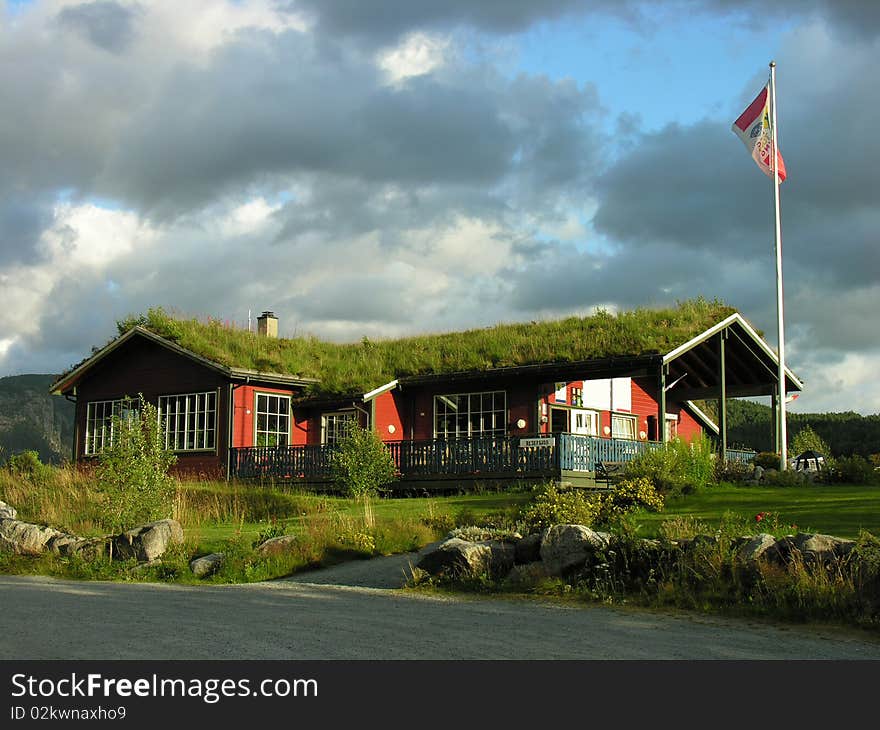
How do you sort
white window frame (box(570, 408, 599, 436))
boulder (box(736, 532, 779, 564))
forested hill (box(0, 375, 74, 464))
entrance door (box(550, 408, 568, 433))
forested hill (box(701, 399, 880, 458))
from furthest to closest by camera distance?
forested hill (box(0, 375, 74, 464)), forested hill (box(701, 399, 880, 458)), white window frame (box(570, 408, 599, 436)), entrance door (box(550, 408, 568, 433)), boulder (box(736, 532, 779, 564))

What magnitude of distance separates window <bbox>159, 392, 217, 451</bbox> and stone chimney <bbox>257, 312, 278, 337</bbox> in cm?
609

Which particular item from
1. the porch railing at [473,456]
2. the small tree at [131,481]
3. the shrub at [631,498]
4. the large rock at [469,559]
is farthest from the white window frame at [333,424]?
the large rock at [469,559]

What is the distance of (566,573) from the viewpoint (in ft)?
41.9

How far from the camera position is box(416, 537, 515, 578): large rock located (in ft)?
43.7

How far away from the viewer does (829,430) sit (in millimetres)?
62750

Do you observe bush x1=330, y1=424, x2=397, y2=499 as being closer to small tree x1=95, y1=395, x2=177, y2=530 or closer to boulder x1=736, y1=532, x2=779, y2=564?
small tree x1=95, y1=395, x2=177, y2=530

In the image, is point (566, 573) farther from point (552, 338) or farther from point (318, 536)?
point (552, 338)

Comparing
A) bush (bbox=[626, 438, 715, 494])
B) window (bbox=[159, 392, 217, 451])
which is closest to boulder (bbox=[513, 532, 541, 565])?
bush (bbox=[626, 438, 715, 494])

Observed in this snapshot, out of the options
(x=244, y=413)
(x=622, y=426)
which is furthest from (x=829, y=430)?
(x=244, y=413)

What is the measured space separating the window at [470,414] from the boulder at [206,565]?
15.2 m

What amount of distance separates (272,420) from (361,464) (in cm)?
735
